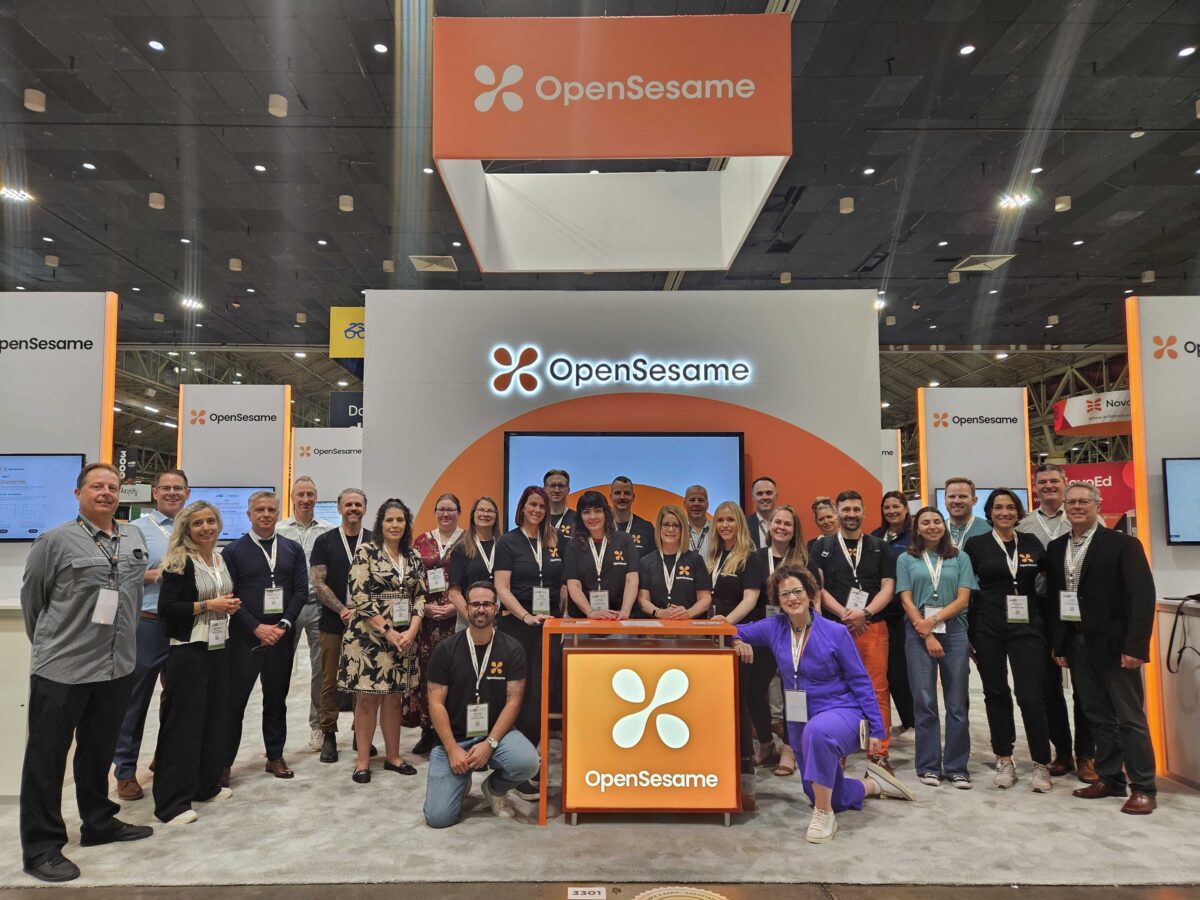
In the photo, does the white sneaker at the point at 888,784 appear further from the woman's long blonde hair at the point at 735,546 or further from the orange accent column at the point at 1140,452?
the orange accent column at the point at 1140,452

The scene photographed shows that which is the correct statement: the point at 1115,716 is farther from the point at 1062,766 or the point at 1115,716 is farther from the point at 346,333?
the point at 346,333

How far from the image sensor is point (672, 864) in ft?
10.4

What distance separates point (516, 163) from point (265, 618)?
241 inches

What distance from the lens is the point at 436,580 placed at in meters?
4.68

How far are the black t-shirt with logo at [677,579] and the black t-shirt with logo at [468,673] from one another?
941mm

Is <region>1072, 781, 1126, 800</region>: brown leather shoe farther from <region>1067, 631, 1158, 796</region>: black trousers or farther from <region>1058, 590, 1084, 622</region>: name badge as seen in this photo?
<region>1058, 590, 1084, 622</region>: name badge

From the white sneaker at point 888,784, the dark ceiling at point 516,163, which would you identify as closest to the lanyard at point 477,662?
the white sneaker at point 888,784

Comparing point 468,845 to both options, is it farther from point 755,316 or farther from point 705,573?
point 755,316

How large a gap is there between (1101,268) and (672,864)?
1183 centimetres

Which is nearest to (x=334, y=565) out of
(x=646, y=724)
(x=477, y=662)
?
(x=477, y=662)

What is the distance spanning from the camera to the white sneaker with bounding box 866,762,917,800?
3943 mm

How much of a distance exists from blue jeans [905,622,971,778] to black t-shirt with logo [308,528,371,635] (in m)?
3.14

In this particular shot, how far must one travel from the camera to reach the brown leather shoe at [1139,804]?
3.77 meters

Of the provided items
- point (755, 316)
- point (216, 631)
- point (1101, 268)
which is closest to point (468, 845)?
point (216, 631)
